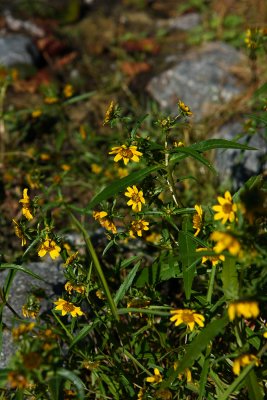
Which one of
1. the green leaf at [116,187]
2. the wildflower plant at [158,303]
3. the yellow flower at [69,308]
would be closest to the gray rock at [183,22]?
the wildflower plant at [158,303]

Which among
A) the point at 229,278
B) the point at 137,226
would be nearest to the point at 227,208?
the point at 229,278

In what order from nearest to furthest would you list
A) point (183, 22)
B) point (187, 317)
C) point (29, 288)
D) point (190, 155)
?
point (187, 317), point (190, 155), point (29, 288), point (183, 22)

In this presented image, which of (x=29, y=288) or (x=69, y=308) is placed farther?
(x=29, y=288)

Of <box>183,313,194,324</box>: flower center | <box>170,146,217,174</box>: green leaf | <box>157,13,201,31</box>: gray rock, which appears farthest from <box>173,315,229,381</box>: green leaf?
<box>157,13,201,31</box>: gray rock

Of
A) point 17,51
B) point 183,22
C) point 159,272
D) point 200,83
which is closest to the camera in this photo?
point 159,272

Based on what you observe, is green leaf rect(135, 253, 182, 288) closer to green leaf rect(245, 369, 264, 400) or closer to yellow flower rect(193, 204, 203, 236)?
yellow flower rect(193, 204, 203, 236)

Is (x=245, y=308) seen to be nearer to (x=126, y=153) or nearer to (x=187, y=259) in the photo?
(x=187, y=259)

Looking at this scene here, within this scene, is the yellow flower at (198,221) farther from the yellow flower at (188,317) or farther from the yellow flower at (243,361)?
the yellow flower at (243,361)

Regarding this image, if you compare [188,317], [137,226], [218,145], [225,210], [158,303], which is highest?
[218,145]
